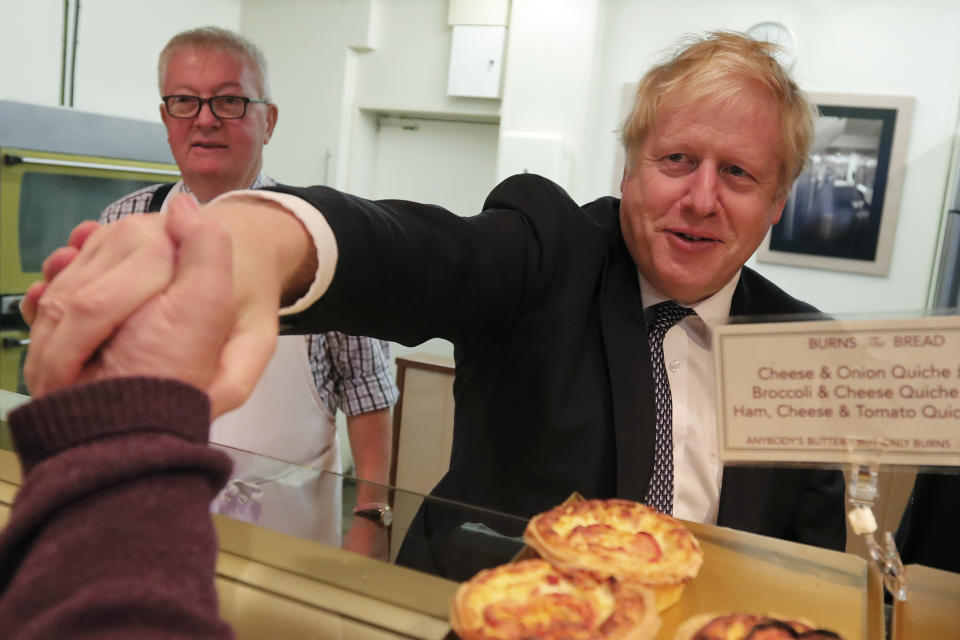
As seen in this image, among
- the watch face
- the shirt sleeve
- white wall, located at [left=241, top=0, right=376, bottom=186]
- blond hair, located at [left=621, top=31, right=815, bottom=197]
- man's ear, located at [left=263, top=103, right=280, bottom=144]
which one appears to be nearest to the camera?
A: blond hair, located at [left=621, top=31, right=815, bottom=197]

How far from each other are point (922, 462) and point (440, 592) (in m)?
0.45

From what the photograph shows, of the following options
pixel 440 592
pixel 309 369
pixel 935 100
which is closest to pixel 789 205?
pixel 935 100

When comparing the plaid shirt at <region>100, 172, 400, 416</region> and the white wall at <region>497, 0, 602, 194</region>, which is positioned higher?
the white wall at <region>497, 0, 602, 194</region>

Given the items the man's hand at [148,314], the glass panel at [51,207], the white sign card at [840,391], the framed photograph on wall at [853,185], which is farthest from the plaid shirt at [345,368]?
the framed photograph on wall at [853,185]

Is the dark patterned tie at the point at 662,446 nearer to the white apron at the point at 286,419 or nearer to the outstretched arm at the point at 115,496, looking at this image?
the white apron at the point at 286,419

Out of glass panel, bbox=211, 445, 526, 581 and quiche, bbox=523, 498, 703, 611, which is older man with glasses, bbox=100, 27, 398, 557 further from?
quiche, bbox=523, 498, 703, 611

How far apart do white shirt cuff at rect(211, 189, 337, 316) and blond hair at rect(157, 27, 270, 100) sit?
1385mm

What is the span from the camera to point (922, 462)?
71 cm

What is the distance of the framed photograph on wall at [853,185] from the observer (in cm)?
355

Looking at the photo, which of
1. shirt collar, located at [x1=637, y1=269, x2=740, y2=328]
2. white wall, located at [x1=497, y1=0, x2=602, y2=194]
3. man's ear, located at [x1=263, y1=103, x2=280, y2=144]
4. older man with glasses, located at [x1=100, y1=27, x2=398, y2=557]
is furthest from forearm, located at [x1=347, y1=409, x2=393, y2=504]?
white wall, located at [x1=497, y1=0, x2=602, y2=194]

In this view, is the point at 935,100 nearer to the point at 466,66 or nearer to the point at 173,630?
the point at 466,66

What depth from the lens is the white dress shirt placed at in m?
1.01

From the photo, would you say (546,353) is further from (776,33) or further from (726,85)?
(776,33)

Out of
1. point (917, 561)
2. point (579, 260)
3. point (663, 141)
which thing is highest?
point (663, 141)
